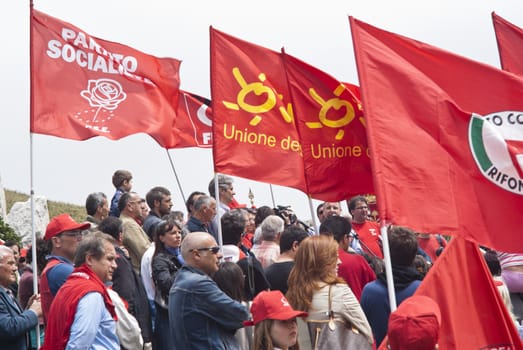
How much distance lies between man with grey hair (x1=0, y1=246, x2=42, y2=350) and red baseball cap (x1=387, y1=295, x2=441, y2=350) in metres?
3.99

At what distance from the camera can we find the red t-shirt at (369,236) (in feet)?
42.4

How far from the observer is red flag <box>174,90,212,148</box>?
596 inches

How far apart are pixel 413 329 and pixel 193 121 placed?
10.1 metres

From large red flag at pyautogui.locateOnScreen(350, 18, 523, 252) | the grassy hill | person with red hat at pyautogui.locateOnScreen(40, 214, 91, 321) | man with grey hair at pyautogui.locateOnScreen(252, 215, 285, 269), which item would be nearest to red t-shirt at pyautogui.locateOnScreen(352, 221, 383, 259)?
man with grey hair at pyautogui.locateOnScreen(252, 215, 285, 269)

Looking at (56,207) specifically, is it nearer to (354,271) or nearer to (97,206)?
(97,206)

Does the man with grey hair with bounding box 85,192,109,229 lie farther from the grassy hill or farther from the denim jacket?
the grassy hill

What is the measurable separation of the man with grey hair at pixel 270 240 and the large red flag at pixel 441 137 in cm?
360

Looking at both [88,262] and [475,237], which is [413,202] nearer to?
[475,237]

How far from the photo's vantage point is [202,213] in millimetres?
12273

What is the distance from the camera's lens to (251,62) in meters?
12.0

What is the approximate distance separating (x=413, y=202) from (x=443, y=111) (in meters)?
0.78

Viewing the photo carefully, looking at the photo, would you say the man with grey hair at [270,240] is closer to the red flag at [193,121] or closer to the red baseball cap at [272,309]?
the red baseball cap at [272,309]

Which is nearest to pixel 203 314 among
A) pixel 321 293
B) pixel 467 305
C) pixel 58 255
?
pixel 321 293

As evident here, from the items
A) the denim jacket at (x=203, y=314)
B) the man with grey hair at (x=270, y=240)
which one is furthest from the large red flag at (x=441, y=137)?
the man with grey hair at (x=270, y=240)
